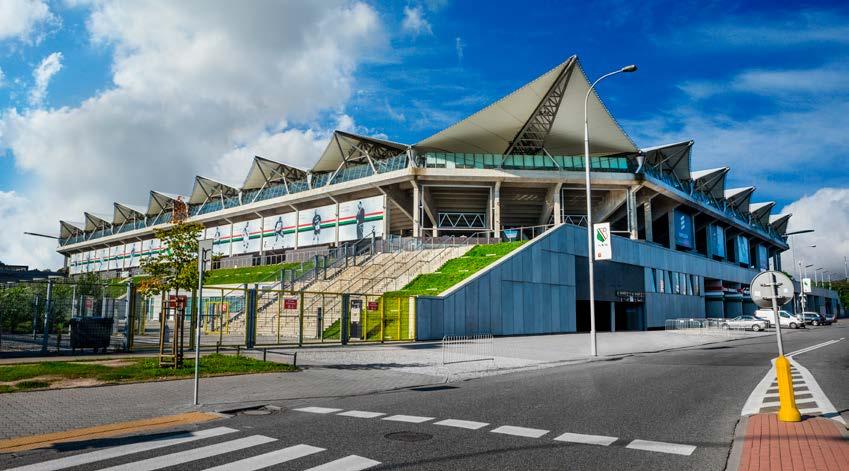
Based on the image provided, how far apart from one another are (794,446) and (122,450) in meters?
7.67

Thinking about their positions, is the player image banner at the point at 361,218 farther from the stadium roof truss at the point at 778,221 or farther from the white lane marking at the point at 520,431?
the stadium roof truss at the point at 778,221

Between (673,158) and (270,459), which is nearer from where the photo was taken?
(270,459)

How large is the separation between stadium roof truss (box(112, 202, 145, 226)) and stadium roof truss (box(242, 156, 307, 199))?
3475cm

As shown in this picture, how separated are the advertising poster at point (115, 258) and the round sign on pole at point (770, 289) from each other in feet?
352

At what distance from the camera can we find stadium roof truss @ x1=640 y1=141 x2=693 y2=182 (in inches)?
2429

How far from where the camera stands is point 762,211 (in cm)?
9956


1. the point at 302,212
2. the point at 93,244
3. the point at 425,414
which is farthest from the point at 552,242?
the point at 93,244

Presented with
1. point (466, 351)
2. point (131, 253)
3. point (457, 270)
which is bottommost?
point (466, 351)

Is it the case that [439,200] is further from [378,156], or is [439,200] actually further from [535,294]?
[535,294]


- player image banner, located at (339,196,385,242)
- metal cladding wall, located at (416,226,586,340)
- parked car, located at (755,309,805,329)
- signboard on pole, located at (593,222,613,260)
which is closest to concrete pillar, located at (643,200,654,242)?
parked car, located at (755,309,805,329)

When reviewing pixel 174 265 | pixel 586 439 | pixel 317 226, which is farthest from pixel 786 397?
pixel 317 226

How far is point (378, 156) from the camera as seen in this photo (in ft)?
205

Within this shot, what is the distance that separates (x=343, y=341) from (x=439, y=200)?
37.4 m

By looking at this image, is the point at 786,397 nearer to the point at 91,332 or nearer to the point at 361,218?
the point at 91,332
